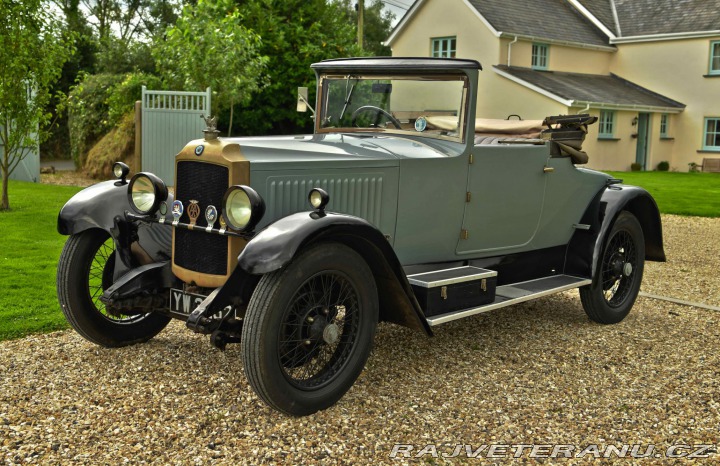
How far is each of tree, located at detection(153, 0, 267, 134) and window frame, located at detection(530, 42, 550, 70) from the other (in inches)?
455

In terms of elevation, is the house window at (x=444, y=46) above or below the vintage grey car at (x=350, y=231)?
above

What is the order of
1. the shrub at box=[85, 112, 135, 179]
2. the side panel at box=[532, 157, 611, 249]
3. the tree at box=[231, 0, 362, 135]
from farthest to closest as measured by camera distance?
the tree at box=[231, 0, 362, 135]
the shrub at box=[85, 112, 135, 179]
the side panel at box=[532, 157, 611, 249]

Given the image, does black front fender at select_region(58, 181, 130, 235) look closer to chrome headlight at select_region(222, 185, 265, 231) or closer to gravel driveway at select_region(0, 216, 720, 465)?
gravel driveway at select_region(0, 216, 720, 465)

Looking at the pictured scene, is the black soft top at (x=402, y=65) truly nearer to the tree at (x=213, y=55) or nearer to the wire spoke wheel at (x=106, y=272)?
the wire spoke wheel at (x=106, y=272)

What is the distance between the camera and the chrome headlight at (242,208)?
12.1 ft

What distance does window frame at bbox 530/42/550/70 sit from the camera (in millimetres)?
24250

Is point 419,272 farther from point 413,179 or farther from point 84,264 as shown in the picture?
point 84,264

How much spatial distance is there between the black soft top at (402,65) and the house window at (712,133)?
74.8 ft

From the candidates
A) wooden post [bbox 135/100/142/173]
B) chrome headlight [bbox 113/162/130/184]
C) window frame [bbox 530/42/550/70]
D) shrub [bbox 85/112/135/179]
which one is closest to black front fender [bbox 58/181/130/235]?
chrome headlight [bbox 113/162/130/184]

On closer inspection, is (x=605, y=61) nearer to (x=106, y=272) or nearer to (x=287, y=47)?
(x=287, y=47)

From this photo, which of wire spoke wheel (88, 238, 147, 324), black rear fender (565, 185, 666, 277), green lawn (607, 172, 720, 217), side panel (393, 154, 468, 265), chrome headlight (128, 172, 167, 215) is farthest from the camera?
green lawn (607, 172, 720, 217)

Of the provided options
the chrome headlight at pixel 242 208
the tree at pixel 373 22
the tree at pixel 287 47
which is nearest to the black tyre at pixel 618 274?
the chrome headlight at pixel 242 208

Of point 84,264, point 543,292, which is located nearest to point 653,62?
point 543,292

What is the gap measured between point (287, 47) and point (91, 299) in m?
16.4
